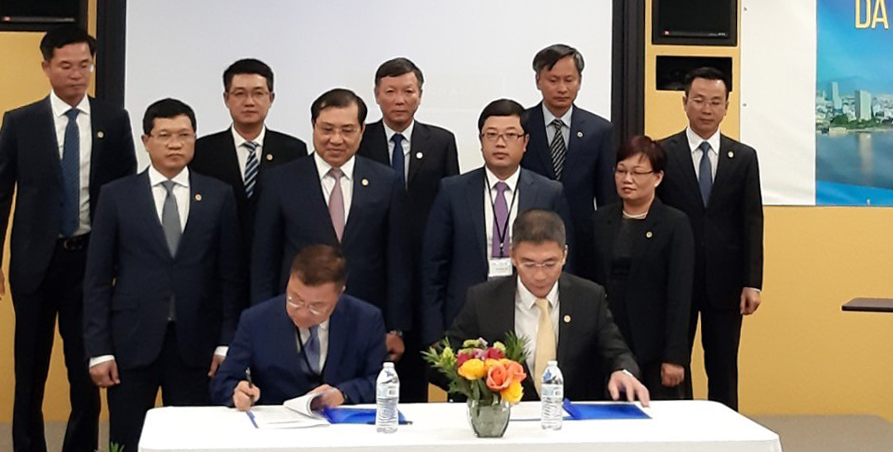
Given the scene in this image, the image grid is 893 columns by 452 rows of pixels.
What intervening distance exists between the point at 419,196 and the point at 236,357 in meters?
1.46

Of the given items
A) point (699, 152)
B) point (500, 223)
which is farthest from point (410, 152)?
point (699, 152)

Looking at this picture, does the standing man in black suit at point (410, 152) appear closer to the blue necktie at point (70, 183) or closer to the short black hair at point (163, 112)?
the short black hair at point (163, 112)

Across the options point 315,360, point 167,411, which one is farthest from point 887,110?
point 167,411

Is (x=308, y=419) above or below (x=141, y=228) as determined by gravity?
below

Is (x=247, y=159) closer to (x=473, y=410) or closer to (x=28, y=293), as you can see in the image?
(x=28, y=293)

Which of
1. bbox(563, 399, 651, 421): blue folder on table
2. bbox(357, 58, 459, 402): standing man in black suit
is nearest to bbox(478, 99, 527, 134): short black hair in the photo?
bbox(357, 58, 459, 402): standing man in black suit

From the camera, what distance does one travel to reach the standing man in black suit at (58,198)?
452 centimetres

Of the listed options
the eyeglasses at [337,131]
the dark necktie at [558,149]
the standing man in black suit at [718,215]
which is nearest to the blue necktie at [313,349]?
the eyeglasses at [337,131]

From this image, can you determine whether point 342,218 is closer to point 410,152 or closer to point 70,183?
point 410,152

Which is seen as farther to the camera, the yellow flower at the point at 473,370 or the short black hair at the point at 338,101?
the short black hair at the point at 338,101

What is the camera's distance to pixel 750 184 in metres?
4.78

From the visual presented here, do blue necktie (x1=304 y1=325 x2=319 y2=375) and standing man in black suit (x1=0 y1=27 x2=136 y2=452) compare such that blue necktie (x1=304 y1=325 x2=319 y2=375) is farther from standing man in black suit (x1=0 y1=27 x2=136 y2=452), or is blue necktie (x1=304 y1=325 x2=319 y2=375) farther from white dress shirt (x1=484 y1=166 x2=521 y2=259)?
standing man in black suit (x1=0 y1=27 x2=136 y2=452)

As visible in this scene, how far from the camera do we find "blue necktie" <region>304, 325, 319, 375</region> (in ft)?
11.2

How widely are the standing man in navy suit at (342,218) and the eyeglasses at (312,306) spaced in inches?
33.2
